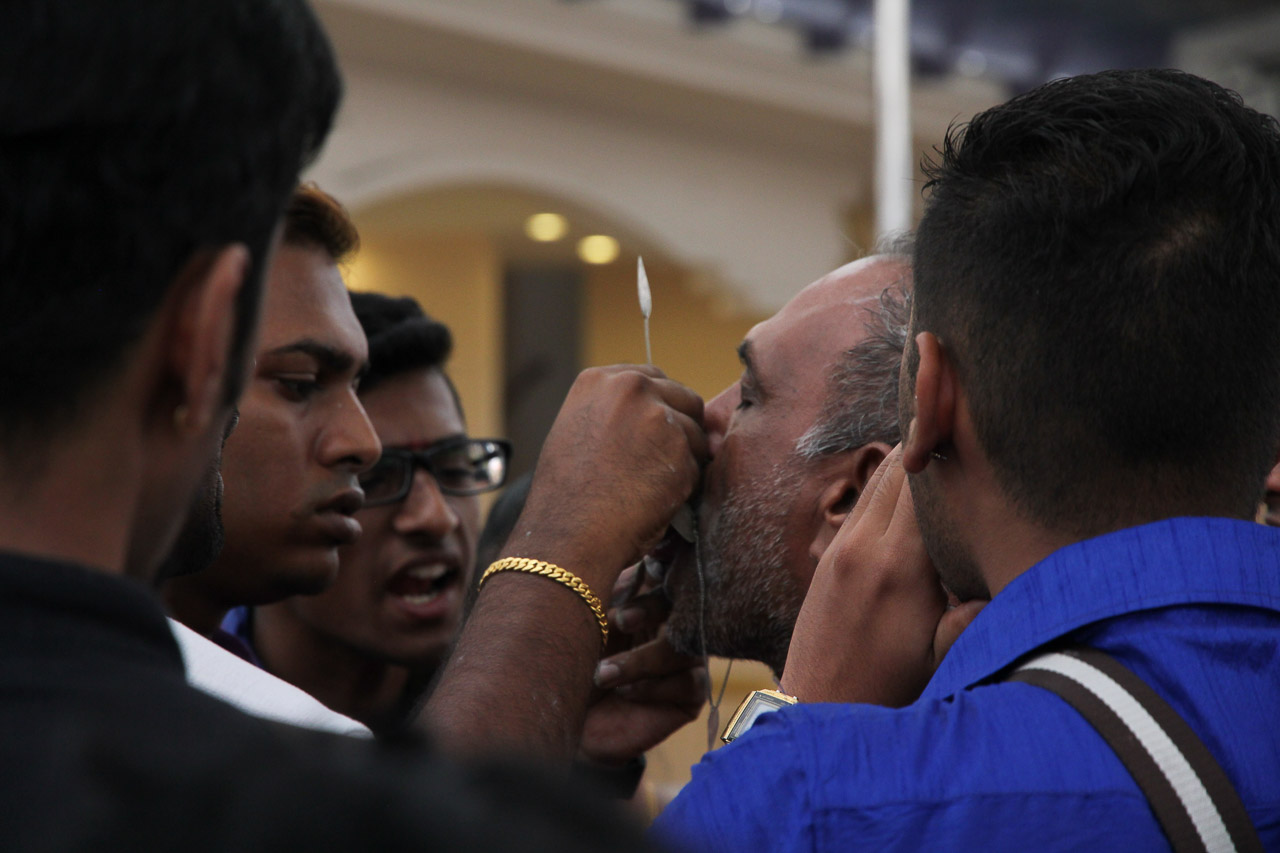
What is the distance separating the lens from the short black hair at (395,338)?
2945 mm

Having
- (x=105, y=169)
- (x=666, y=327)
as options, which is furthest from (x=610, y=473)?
(x=666, y=327)

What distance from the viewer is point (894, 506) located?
1504 mm

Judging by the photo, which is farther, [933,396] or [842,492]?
[842,492]

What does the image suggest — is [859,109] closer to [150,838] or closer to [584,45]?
[584,45]

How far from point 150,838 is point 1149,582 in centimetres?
82

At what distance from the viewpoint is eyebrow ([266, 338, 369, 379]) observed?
229cm

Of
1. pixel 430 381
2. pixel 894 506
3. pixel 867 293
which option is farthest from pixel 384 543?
pixel 894 506

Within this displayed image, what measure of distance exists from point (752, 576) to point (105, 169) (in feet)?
4.69

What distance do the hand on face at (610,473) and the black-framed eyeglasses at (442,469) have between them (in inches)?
39.0

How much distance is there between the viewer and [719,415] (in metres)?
2.13

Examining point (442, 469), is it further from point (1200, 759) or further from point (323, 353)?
point (1200, 759)

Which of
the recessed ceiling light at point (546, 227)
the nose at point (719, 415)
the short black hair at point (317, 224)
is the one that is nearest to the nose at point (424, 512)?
the short black hair at point (317, 224)

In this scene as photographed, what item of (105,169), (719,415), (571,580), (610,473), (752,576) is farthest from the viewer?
(719,415)

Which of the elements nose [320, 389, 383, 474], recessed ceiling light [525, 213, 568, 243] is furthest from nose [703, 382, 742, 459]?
recessed ceiling light [525, 213, 568, 243]
